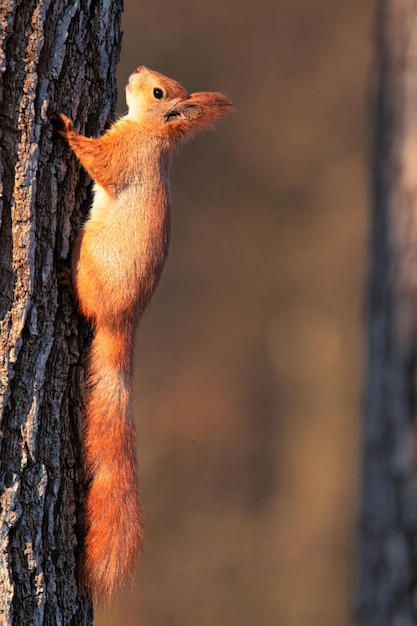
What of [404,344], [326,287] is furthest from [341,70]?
[404,344]

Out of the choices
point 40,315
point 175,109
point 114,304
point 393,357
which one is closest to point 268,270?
point 393,357

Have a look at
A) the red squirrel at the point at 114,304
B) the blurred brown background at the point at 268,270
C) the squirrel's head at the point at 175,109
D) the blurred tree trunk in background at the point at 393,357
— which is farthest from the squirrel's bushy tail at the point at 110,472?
the blurred brown background at the point at 268,270

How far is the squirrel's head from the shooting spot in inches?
106

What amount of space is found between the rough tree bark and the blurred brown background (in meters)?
4.56

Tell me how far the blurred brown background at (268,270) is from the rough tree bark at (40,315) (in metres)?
4.56

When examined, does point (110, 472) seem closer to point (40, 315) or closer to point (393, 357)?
point (40, 315)

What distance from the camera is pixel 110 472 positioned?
221 cm

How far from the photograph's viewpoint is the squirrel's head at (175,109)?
269cm

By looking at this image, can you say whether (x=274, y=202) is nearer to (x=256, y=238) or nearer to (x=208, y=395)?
(x=256, y=238)

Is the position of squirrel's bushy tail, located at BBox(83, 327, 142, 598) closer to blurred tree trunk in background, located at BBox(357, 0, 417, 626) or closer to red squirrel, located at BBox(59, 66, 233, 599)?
red squirrel, located at BBox(59, 66, 233, 599)

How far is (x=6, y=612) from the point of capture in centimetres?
198

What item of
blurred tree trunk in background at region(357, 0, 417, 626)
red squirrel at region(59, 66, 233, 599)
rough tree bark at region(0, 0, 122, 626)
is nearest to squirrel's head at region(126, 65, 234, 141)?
red squirrel at region(59, 66, 233, 599)

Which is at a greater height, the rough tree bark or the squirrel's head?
the squirrel's head

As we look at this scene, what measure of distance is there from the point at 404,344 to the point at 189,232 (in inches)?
151
